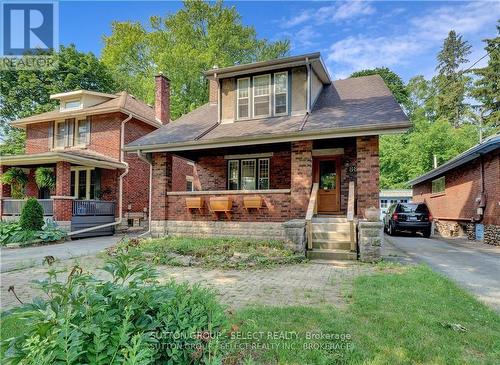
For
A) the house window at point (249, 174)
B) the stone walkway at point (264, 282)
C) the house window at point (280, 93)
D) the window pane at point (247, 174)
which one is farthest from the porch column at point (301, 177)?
the window pane at point (247, 174)

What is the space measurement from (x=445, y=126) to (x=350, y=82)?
20112 millimetres

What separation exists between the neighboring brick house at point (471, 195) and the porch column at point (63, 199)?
17.1 m

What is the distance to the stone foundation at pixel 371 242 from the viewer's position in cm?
750

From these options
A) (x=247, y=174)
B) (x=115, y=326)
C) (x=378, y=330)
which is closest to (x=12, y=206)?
(x=247, y=174)

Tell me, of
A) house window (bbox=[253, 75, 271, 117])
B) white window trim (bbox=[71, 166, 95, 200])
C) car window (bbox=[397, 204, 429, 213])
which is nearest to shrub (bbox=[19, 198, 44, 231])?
white window trim (bbox=[71, 166, 95, 200])

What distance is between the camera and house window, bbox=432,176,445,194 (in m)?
18.3

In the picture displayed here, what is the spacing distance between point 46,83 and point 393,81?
39924 mm

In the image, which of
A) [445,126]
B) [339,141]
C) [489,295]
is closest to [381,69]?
[445,126]

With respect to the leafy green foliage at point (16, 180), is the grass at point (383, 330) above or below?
below

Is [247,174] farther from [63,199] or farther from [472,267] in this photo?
[63,199]

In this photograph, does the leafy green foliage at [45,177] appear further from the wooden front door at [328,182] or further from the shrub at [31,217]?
the wooden front door at [328,182]

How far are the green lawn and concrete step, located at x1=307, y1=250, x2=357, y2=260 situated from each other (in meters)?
2.97

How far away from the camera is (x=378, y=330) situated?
3342mm

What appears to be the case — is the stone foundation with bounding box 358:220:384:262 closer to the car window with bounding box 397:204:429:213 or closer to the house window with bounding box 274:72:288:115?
the house window with bounding box 274:72:288:115
